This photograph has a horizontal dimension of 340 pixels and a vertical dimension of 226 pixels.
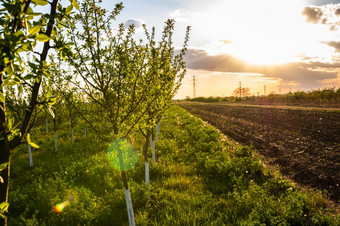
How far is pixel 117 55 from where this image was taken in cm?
481

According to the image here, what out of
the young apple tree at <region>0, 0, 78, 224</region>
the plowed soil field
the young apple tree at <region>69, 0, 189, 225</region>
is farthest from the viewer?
the plowed soil field

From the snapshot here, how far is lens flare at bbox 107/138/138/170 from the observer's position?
4711mm

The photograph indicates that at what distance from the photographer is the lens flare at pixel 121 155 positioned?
15.5ft

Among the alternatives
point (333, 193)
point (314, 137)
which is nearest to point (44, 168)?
point (333, 193)

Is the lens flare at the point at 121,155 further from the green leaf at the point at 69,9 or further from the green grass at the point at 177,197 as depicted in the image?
the green leaf at the point at 69,9

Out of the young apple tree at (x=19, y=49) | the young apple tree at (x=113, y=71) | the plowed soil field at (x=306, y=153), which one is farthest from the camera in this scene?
the plowed soil field at (x=306, y=153)

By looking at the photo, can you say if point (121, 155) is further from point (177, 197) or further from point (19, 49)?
point (19, 49)

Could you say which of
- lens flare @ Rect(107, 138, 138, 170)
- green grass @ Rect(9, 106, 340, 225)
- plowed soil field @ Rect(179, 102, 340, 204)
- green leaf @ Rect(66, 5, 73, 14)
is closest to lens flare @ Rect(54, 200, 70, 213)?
green grass @ Rect(9, 106, 340, 225)

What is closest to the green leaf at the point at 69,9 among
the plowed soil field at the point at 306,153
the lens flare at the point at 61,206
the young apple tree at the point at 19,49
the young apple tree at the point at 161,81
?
the young apple tree at the point at 19,49

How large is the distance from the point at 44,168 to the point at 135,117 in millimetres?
9409

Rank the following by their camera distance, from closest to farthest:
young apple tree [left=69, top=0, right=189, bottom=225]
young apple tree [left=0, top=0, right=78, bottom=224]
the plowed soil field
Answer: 1. young apple tree [left=0, top=0, right=78, bottom=224]
2. young apple tree [left=69, top=0, right=189, bottom=225]
3. the plowed soil field

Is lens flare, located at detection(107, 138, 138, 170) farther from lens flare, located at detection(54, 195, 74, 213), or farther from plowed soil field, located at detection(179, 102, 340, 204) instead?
plowed soil field, located at detection(179, 102, 340, 204)

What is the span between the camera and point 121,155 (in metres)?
5.12

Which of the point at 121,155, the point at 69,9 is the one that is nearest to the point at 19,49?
the point at 69,9
